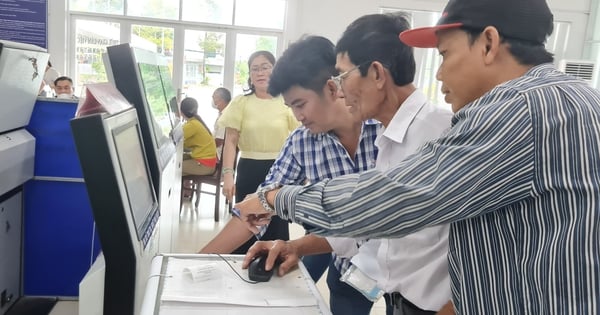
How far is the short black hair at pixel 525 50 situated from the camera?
0.73 metres

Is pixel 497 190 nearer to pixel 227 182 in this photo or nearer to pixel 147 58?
pixel 147 58

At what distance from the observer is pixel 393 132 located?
112 centimetres

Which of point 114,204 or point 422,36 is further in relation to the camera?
point 422,36

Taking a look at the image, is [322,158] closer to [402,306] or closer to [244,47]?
[402,306]

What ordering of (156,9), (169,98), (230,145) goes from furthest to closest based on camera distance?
(156,9) < (230,145) < (169,98)

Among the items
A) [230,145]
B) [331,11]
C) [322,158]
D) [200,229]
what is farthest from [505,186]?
[331,11]

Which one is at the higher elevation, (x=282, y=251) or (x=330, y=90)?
(x=330, y=90)

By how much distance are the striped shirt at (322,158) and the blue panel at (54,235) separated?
3.94ft

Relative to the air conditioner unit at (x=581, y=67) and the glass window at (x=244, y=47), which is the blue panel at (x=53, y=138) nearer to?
the glass window at (x=244, y=47)

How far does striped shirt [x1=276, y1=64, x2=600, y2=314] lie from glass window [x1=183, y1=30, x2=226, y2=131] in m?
6.13

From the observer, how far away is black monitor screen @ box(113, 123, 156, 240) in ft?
2.67

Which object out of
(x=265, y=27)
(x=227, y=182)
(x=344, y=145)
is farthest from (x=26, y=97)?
(x=265, y=27)

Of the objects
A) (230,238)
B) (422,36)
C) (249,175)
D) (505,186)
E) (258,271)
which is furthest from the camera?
(249,175)

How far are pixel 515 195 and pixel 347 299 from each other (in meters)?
1.10
